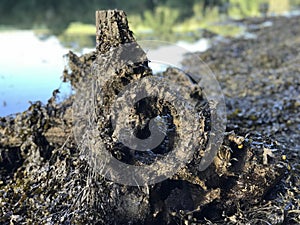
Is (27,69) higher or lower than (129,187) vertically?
lower

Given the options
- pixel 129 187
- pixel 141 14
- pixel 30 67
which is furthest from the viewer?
pixel 141 14

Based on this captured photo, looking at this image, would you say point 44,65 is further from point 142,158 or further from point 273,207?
point 273,207

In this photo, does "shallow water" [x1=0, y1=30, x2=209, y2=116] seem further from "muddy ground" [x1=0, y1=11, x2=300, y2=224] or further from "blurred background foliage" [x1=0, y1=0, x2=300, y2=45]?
"blurred background foliage" [x1=0, y1=0, x2=300, y2=45]

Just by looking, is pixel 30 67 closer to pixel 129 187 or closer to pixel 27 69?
pixel 27 69

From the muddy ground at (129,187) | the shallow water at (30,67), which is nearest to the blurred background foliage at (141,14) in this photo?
the shallow water at (30,67)

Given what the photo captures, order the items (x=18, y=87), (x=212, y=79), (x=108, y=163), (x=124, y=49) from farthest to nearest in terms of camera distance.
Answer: (x=212, y=79) < (x=18, y=87) < (x=124, y=49) < (x=108, y=163)

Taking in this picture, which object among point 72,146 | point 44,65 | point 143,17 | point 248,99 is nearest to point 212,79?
point 248,99

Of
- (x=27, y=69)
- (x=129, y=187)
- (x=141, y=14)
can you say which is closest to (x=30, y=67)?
(x=27, y=69)

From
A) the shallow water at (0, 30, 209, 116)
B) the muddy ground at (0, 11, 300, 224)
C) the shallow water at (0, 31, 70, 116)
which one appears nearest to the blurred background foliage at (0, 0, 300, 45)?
the shallow water at (0, 30, 209, 116)

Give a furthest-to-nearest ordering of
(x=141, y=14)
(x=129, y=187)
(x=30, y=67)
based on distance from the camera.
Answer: (x=141, y=14)
(x=30, y=67)
(x=129, y=187)
